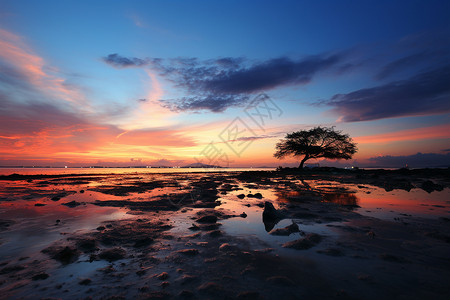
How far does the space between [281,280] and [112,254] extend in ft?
11.0

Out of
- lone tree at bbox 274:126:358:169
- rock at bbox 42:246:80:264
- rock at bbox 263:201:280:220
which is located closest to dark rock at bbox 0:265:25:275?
rock at bbox 42:246:80:264

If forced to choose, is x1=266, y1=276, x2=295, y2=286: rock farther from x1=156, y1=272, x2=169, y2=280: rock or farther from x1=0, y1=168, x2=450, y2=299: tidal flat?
x1=156, y1=272, x2=169, y2=280: rock

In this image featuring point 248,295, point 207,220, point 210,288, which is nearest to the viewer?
point 248,295

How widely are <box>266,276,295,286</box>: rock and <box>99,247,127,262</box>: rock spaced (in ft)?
9.79

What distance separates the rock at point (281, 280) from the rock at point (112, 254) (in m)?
2.98

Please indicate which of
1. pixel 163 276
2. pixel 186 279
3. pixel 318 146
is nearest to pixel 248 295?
pixel 186 279

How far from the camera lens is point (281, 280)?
295 cm

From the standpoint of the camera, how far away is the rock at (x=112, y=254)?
3.92 m

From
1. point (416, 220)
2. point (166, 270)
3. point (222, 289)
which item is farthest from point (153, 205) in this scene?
point (416, 220)

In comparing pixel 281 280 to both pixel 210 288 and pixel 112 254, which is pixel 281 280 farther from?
pixel 112 254

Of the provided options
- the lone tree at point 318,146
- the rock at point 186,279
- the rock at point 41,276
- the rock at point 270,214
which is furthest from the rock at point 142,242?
the lone tree at point 318,146

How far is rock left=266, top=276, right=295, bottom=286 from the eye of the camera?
2.88 m

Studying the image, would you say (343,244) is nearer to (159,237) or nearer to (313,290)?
(313,290)

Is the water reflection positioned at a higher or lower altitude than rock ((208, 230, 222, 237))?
higher
